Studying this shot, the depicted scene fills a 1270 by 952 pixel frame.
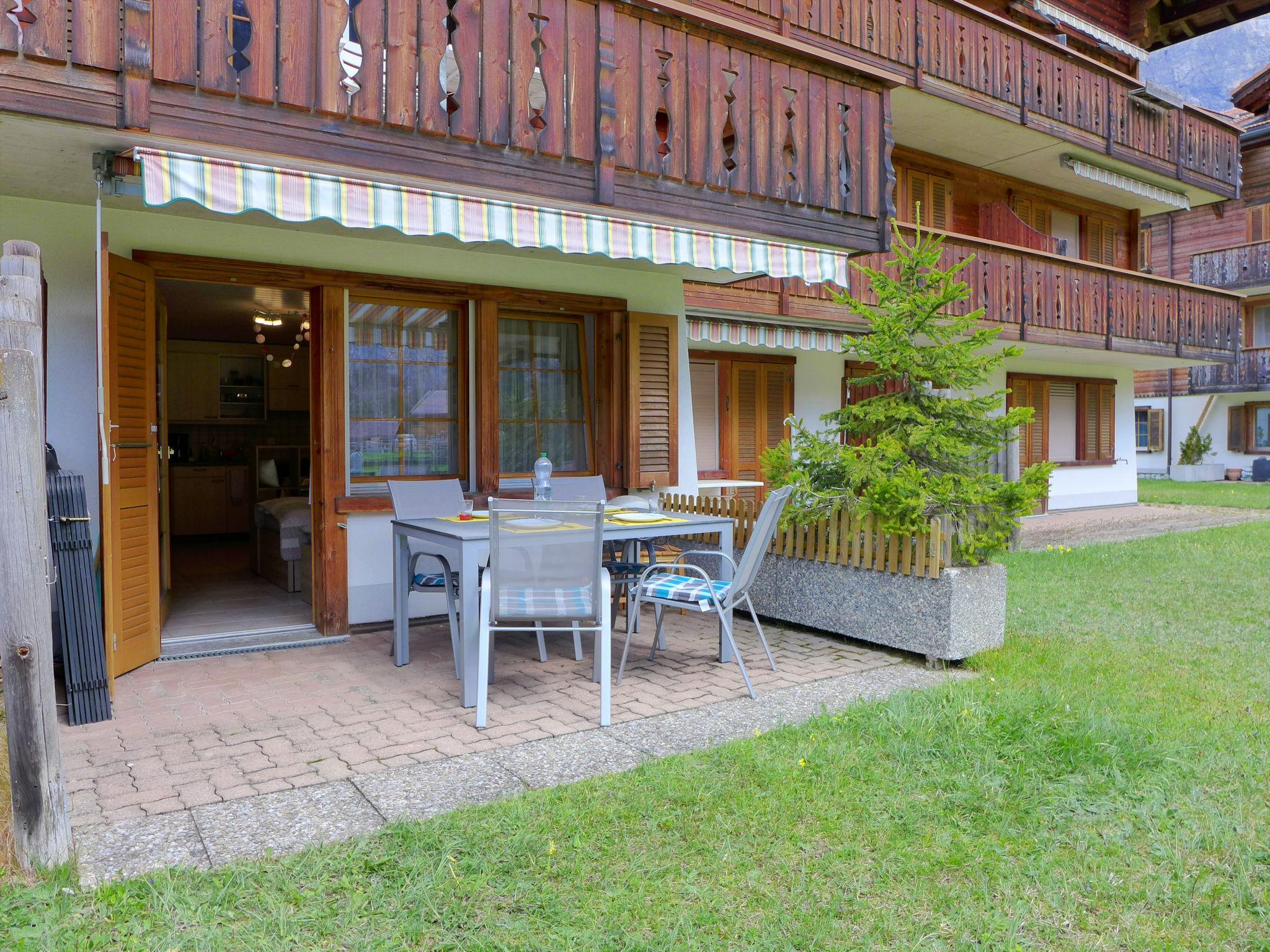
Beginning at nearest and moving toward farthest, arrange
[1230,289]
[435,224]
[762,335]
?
[435,224] < [762,335] < [1230,289]

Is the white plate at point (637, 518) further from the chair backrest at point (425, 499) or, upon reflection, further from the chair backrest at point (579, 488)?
the chair backrest at point (425, 499)

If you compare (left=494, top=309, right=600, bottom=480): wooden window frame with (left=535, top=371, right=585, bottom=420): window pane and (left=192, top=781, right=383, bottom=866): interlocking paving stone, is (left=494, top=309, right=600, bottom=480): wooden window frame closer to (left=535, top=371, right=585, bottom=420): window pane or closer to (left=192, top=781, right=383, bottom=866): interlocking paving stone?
(left=535, top=371, right=585, bottom=420): window pane

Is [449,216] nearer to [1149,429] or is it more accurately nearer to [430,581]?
[430,581]

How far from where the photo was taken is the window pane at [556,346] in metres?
7.07

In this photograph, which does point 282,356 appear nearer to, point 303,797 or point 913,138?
point 913,138

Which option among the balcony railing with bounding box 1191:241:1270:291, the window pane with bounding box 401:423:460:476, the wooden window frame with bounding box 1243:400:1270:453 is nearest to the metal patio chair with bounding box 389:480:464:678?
the window pane with bounding box 401:423:460:476

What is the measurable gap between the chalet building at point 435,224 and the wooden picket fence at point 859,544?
159 centimetres

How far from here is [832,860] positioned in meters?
2.78

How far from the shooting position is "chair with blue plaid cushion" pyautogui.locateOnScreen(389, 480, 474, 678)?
486 cm

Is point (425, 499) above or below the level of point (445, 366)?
below

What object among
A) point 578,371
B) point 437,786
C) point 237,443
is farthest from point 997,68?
point 437,786

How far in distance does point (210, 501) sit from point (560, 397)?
258 inches

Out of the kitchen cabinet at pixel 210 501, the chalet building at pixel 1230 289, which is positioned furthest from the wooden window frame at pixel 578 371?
the chalet building at pixel 1230 289

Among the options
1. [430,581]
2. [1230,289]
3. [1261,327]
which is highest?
[1230,289]
